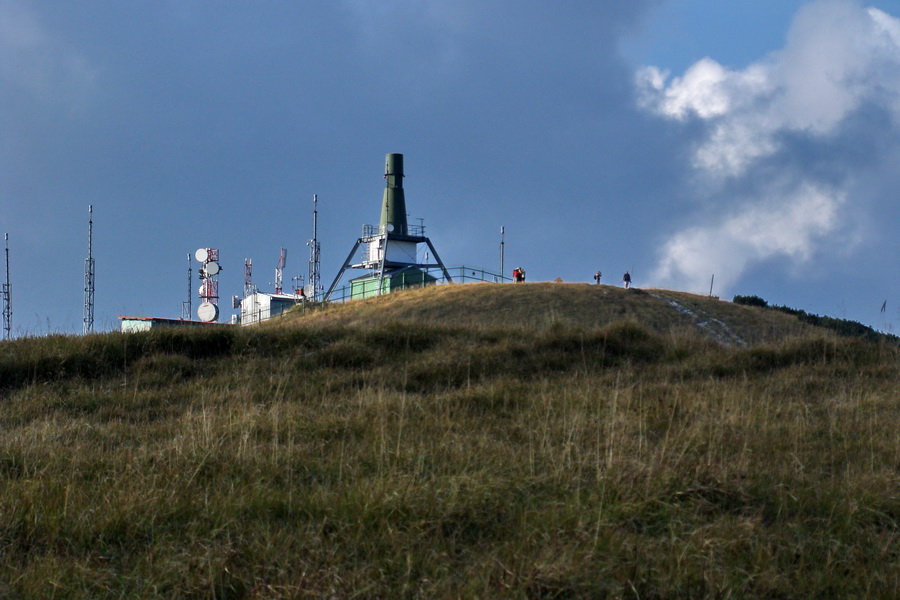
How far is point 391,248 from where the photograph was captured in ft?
184

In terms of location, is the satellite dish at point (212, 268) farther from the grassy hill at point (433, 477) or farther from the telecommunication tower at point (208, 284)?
the grassy hill at point (433, 477)

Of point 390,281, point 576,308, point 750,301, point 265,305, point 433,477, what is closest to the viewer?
point 433,477

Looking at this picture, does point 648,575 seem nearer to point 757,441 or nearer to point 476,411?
point 757,441

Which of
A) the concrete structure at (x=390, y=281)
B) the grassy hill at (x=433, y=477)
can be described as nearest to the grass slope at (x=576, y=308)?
the concrete structure at (x=390, y=281)

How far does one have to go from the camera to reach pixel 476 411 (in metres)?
9.36

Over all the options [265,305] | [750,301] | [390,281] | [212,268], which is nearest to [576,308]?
[750,301]

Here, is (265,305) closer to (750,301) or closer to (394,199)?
(394,199)

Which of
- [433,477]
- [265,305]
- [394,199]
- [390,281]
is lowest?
[433,477]

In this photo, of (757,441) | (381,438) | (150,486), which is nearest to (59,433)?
(150,486)

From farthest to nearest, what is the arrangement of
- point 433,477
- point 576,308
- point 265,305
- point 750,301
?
point 265,305 → point 750,301 → point 576,308 → point 433,477

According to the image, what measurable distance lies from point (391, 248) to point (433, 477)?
165 feet

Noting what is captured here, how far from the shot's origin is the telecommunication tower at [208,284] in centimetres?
4325

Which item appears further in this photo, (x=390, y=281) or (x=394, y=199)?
(x=394, y=199)

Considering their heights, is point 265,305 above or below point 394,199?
below
